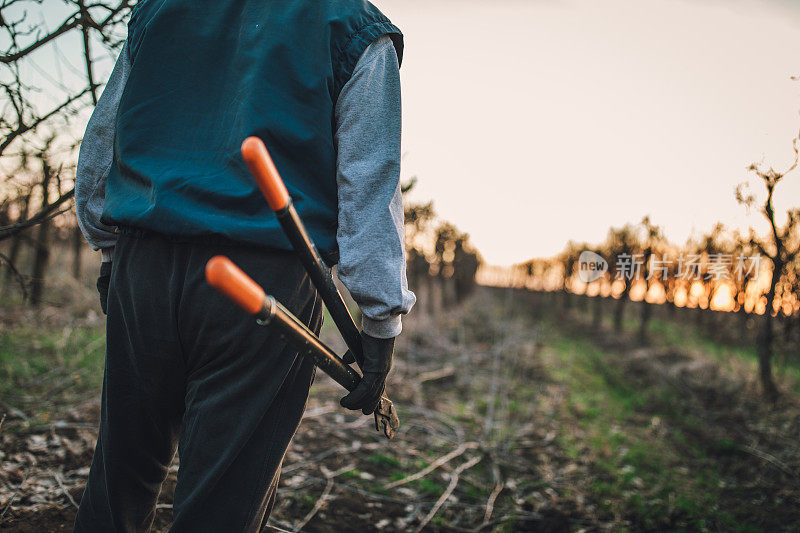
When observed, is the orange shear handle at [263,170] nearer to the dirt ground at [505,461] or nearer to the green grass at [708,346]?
the dirt ground at [505,461]

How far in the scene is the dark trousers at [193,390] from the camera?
1.09 m

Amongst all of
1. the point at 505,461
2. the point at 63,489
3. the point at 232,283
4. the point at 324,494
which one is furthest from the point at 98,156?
the point at 505,461

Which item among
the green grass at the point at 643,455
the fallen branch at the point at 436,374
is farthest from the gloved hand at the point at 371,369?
the fallen branch at the point at 436,374

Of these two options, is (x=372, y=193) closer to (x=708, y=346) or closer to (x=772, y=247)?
(x=772, y=247)

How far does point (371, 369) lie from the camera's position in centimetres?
129

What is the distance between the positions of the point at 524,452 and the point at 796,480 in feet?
7.85

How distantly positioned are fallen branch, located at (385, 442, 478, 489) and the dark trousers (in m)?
2.16

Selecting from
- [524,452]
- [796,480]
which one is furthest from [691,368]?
[524,452]

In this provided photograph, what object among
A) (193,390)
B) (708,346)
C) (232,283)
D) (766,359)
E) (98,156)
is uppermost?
(98,156)

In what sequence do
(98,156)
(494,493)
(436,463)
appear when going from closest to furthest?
(98,156)
(494,493)
(436,463)

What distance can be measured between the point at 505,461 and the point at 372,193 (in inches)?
132

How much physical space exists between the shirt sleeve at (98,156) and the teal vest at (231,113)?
0.76 feet

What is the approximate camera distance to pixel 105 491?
1.23 m

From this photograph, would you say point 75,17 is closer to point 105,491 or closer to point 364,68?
point 364,68
